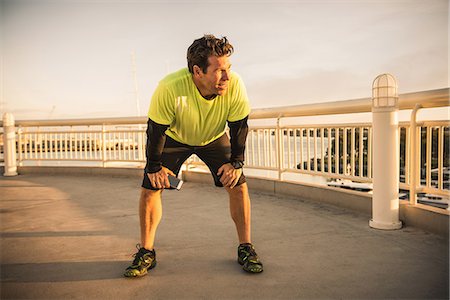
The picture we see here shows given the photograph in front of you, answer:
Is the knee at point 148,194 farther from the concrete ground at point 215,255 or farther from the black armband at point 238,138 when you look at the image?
the black armband at point 238,138

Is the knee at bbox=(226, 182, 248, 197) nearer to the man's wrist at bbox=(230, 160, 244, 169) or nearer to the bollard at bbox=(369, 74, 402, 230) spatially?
the man's wrist at bbox=(230, 160, 244, 169)

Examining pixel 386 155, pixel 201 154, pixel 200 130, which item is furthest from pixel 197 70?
pixel 386 155

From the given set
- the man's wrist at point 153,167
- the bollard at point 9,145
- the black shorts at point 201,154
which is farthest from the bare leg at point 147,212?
the bollard at point 9,145

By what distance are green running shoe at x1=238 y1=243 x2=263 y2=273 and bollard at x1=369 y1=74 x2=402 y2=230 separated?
1480 millimetres

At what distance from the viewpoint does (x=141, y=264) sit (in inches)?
90.3

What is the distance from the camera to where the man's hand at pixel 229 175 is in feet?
7.70

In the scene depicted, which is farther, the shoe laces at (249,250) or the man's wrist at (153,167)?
the shoe laces at (249,250)

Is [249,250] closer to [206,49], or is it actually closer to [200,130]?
[200,130]

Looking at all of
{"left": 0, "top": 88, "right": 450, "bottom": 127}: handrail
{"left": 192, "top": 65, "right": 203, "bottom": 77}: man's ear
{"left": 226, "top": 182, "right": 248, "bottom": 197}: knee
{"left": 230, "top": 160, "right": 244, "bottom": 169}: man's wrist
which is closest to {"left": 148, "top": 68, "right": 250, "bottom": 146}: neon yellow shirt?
{"left": 192, "top": 65, "right": 203, "bottom": 77}: man's ear

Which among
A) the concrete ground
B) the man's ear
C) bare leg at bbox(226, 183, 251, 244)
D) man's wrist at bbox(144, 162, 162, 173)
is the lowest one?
the concrete ground

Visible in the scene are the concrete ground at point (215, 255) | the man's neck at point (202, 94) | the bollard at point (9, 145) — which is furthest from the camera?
the bollard at point (9, 145)

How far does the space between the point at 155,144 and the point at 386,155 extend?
218 cm

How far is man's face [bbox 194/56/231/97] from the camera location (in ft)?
6.94

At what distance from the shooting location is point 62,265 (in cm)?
252
